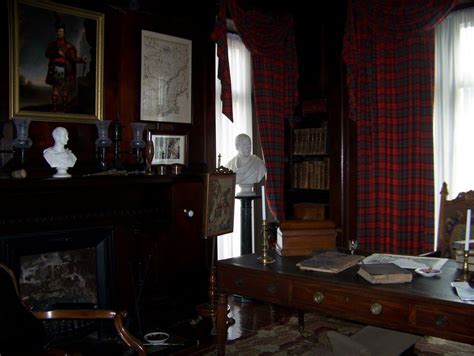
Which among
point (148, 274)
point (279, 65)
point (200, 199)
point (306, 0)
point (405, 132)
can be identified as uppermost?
point (306, 0)

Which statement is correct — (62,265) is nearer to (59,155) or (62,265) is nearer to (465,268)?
(59,155)

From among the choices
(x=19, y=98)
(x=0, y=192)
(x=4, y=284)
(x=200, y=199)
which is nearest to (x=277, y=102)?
(x=200, y=199)

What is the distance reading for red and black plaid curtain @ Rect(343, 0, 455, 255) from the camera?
16.3ft

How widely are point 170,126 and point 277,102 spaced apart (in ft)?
4.84

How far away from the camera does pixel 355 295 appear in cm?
251

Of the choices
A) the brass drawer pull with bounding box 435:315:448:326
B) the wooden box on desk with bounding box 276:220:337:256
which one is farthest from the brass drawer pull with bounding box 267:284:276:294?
the brass drawer pull with bounding box 435:315:448:326

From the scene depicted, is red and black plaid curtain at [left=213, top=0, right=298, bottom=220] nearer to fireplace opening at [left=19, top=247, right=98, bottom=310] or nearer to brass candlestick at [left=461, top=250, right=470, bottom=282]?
fireplace opening at [left=19, top=247, right=98, bottom=310]

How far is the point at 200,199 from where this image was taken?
15.8 feet

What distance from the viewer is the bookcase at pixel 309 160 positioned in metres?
5.81

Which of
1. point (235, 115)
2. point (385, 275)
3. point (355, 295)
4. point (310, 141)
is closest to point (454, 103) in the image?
point (310, 141)

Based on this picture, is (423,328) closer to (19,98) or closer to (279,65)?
(19,98)

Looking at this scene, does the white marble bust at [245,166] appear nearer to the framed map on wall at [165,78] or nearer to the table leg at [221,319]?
the framed map on wall at [165,78]

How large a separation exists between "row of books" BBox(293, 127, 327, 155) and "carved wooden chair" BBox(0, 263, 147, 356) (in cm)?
359

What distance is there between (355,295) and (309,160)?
3.58 meters
